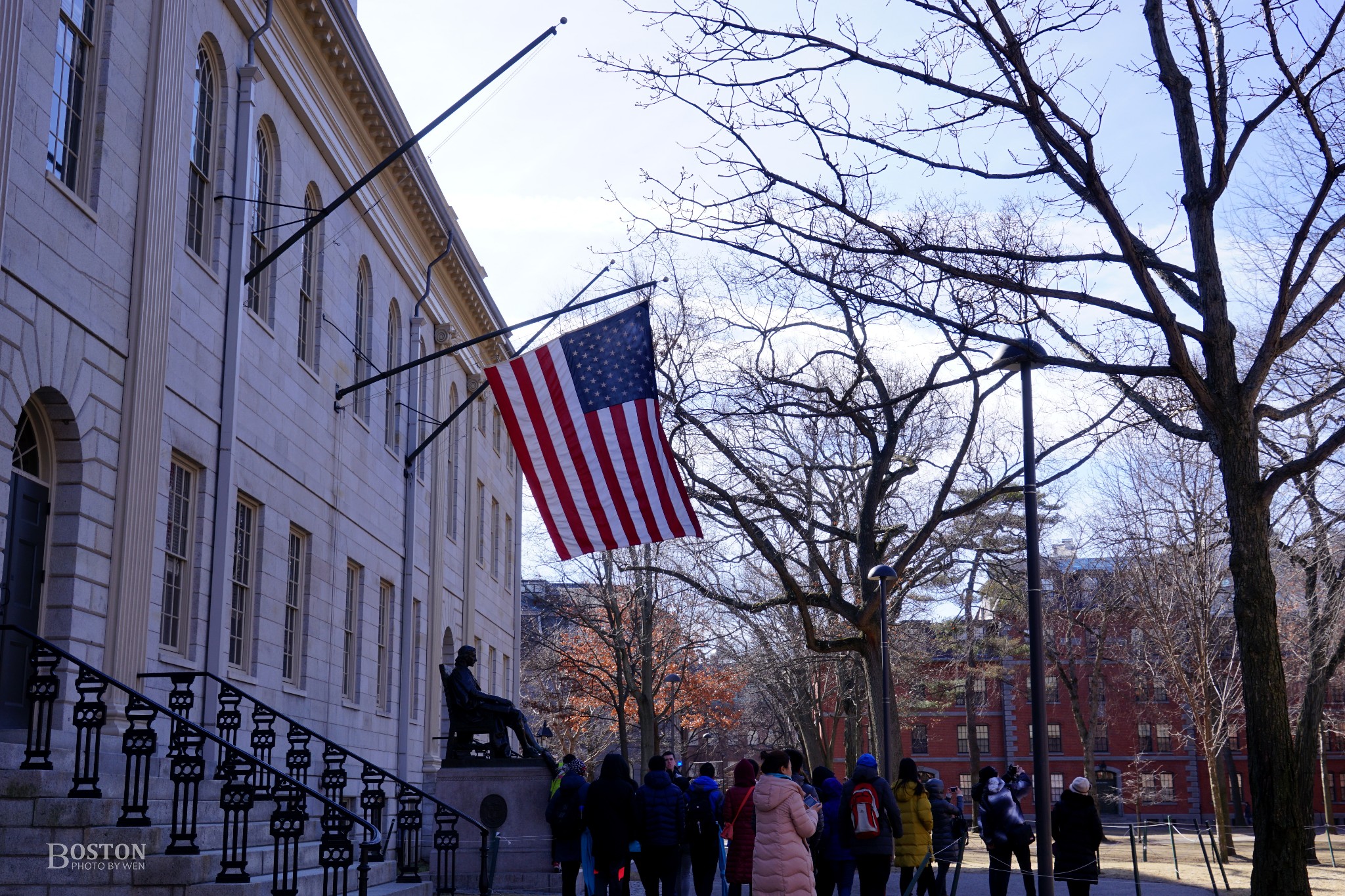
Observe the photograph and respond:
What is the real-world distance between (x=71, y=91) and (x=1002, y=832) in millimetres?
13291

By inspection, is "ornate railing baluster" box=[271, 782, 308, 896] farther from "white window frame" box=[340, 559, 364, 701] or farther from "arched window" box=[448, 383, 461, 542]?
"arched window" box=[448, 383, 461, 542]

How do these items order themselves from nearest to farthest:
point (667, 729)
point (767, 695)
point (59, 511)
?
point (59, 511), point (767, 695), point (667, 729)

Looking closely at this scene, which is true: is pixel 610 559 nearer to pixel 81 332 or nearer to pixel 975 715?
pixel 81 332

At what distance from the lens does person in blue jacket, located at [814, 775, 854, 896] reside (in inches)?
557

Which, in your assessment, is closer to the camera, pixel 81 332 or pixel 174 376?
pixel 81 332

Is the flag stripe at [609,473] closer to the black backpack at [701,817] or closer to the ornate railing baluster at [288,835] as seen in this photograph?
the black backpack at [701,817]

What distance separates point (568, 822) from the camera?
14820 millimetres

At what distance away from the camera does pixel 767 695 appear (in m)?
58.5

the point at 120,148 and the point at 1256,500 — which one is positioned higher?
the point at 120,148

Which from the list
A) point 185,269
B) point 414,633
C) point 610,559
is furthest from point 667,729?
point 185,269

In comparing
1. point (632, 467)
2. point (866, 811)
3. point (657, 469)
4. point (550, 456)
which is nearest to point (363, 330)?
point (550, 456)

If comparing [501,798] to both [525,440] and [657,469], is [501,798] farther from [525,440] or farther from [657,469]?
[657,469]

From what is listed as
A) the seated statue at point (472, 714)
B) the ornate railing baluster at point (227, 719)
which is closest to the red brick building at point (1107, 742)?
the seated statue at point (472, 714)

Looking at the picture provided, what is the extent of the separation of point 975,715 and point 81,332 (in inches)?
2792
